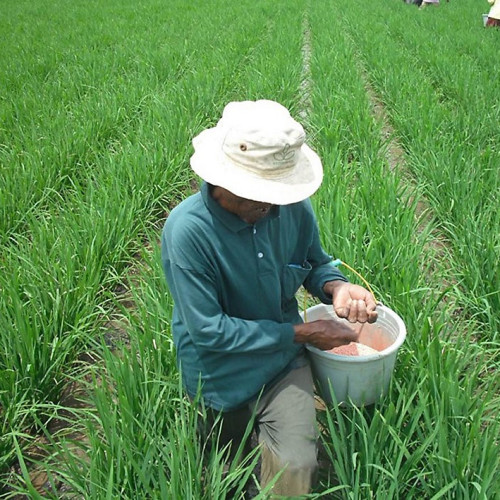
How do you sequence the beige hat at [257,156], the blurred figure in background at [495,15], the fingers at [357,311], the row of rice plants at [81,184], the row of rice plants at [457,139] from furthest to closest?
1. the blurred figure in background at [495,15]
2. the row of rice plants at [457,139]
3. the row of rice plants at [81,184]
4. the fingers at [357,311]
5. the beige hat at [257,156]

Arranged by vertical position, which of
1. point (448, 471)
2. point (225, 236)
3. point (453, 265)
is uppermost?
point (225, 236)

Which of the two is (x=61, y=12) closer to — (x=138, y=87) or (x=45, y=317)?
(x=138, y=87)

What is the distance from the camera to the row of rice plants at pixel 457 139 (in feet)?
6.66

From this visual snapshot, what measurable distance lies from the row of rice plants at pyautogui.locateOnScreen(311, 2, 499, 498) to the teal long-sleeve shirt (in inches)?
9.0

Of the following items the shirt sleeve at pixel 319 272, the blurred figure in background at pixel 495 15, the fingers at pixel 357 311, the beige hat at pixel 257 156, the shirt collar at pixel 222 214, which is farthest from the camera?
the blurred figure in background at pixel 495 15

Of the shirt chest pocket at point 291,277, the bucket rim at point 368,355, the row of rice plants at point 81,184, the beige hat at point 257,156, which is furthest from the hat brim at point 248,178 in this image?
the row of rice plants at point 81,184

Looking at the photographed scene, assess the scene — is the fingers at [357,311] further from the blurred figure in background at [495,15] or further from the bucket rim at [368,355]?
the blurred figure in background at [495,15]

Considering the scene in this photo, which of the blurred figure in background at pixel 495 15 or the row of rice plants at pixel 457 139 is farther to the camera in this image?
the blurred figure in background at pixel 495 15

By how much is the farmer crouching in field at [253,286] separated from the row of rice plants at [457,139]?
2.75 ft

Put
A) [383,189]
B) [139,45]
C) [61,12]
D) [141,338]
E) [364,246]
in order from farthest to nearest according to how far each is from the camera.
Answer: [61,12], [139,45], [383,189], [364,246], [141,338]

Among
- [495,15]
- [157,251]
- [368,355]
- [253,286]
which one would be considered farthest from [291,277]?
[495,15]

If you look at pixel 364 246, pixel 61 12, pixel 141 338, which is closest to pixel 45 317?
pixel 141 338

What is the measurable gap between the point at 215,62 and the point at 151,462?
15.6ft

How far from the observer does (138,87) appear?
4.60 meters
